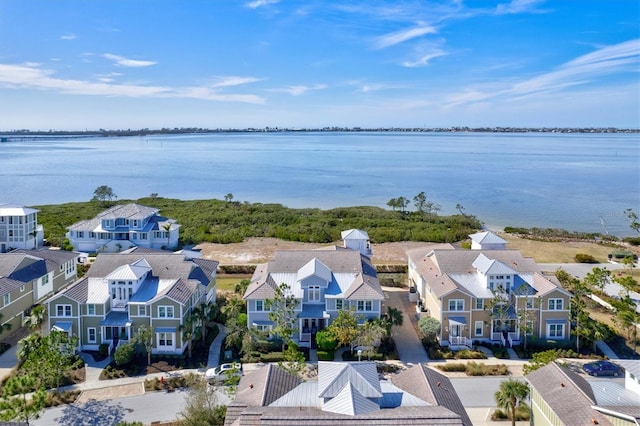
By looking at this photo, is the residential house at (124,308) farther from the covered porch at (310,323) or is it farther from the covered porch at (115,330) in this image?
the covered porch at (310,323)

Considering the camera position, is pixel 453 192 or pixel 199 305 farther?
pixel 453 192

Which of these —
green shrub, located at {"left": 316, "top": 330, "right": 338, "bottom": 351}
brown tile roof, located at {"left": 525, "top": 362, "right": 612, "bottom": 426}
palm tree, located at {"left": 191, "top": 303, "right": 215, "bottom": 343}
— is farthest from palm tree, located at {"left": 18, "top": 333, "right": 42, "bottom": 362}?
brown tile roof, located at {"left": 525, "top": 362, "right": 612, "bottom": 426}

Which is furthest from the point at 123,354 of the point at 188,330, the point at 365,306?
the point at 365,306

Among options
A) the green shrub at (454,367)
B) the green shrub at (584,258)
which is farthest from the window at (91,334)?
the green shrub at (584,258)

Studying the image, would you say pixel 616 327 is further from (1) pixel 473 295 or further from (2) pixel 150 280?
(2) pixel 150 280

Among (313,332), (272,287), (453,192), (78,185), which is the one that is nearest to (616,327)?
(313,332)

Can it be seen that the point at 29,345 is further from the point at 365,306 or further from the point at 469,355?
the point at 469,355
